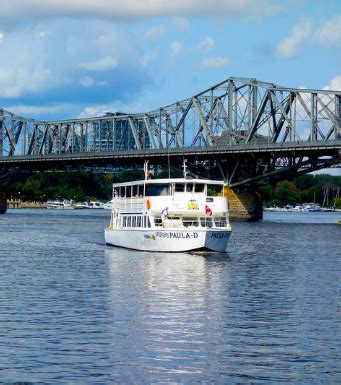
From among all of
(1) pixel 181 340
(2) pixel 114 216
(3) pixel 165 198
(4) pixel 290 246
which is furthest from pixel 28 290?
(4) pixel 290 246

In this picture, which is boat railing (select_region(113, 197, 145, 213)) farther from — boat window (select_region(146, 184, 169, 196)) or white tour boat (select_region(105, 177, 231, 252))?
boat window (select_region(146, 184, 169, 196))

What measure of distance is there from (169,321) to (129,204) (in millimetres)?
42434

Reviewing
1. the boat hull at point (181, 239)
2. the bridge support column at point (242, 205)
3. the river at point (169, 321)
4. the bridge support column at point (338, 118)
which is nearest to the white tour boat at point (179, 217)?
the boat hull at point (181, 239)

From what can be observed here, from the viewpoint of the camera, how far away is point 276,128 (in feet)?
608

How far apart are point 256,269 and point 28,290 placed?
62.9 feet

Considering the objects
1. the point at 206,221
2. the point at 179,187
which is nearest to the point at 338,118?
the point at 179,187

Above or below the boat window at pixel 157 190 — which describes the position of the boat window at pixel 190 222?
below

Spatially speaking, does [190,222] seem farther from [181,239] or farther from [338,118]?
[338,118]

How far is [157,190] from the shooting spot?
7594 centimetres

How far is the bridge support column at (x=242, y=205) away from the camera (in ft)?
582

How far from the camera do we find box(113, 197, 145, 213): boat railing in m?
77.5

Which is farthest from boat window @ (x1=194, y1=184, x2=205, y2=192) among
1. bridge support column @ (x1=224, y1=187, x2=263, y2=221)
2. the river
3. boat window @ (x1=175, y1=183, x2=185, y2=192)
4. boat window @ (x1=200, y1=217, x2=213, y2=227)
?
bridge support column @ (x1=224, y1=187, x2=263, y2=221)

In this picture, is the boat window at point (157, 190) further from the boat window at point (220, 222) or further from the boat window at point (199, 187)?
the boat window at point (220, 222)

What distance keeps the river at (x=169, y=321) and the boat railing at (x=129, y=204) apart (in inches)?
378
